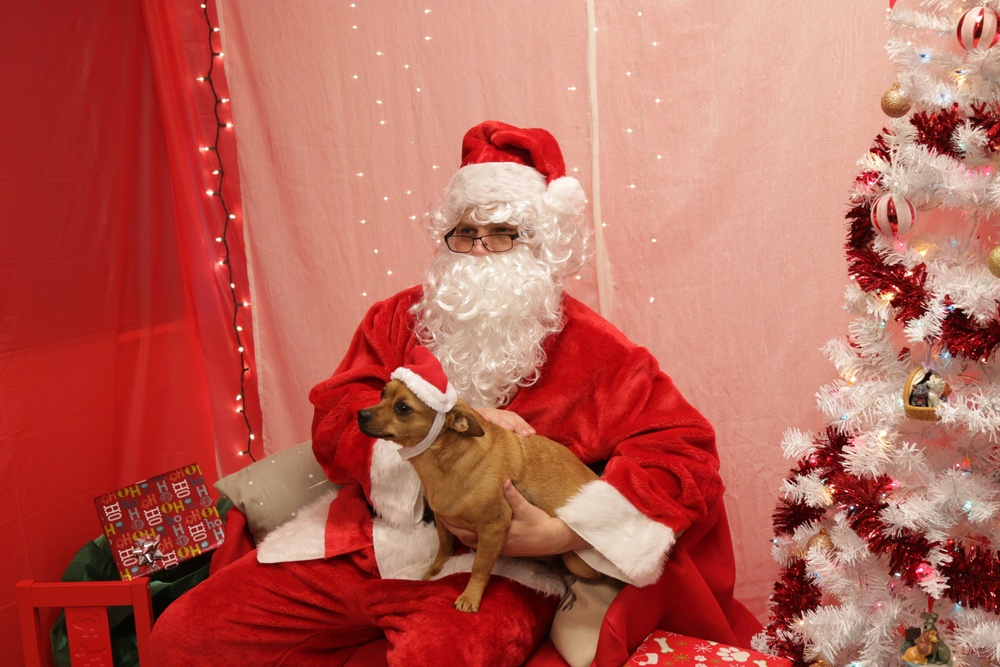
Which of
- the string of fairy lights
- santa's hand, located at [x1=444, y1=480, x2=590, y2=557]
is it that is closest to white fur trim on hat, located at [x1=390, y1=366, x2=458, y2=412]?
santa's hand, located at [x1=444, y1=480, x2=590, y2=557]

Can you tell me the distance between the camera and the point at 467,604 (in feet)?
6.65

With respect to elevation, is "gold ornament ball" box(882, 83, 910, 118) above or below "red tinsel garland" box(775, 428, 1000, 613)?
above

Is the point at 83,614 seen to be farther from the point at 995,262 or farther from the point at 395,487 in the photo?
the point at 995,262

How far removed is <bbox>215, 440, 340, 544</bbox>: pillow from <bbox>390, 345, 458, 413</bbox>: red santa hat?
0.86 meters

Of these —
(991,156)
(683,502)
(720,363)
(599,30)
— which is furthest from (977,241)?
Answer: (599,30)

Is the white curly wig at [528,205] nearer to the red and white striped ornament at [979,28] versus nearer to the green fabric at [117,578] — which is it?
the red and white striped ornament at [979,28]

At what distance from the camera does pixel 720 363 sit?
3.02m

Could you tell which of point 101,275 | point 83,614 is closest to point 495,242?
point 83,614

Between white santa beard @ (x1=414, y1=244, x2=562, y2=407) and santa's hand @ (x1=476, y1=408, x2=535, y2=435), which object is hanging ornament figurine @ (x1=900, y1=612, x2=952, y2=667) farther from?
white santa beard @ (x1=414, y1=244, x2=562, y2=407)

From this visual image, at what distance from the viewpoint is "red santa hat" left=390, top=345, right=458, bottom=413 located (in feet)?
6.13

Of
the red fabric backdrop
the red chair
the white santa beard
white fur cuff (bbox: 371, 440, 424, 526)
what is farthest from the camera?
the red fabric backdrop

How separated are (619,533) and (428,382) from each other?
0.58 m

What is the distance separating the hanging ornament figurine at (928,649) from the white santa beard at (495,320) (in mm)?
1095

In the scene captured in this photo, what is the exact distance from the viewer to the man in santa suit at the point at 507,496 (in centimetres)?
206
